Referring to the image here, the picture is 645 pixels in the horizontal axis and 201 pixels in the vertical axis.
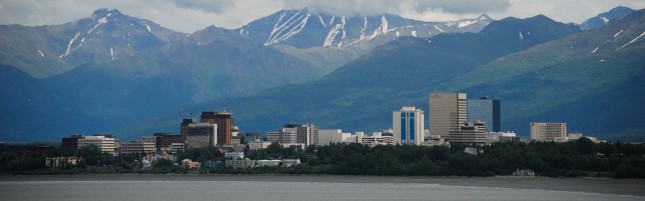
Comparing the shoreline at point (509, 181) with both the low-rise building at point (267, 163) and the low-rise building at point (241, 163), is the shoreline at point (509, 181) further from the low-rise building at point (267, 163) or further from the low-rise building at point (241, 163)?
the low-rise building at point (241, 163)

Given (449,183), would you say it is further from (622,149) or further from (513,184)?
(622,149)

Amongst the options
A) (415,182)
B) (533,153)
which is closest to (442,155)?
(533,153)

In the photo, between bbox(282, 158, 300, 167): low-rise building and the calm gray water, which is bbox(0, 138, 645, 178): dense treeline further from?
the calm gray water

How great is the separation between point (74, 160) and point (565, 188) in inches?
3463

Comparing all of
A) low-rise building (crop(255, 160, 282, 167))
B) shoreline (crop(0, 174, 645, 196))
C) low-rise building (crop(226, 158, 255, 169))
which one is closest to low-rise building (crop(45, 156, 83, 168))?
shoreline (crop(0, 174, 645, 196))

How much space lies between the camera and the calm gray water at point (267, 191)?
111 m

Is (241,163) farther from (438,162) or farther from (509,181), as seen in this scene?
(509,181)

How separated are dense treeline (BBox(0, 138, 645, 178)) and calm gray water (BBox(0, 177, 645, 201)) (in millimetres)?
16436

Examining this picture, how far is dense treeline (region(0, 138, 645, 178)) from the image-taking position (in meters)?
152

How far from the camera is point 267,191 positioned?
123m

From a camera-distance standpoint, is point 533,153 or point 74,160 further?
point 74,160

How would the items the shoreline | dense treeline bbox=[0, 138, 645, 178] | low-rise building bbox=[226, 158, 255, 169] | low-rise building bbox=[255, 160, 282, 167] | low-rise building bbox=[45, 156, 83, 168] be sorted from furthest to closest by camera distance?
low-rise building bbox=[226, 158, 255, 169], low-rise building bbox=[255, 160, 282, 167], low-rise building bbox=[45, 156, 83, 168], dense treeline bbox=[0, 138, 645, 178], the shoreline

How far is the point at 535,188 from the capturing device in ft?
406

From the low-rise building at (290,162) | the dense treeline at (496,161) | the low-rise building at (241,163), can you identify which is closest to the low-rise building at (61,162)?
the low-rise building at (241,163)
